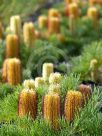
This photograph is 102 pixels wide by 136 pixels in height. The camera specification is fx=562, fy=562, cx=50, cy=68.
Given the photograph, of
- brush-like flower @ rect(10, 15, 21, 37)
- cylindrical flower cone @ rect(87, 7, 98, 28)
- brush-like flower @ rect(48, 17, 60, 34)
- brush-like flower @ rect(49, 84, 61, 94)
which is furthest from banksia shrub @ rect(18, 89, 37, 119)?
cylindrical flower cone @ rect(87, 7, 98, 28)

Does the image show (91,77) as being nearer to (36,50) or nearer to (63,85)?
(36,50)

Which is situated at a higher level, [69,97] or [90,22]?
[90,22]

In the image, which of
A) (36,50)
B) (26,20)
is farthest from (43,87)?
(26,20)

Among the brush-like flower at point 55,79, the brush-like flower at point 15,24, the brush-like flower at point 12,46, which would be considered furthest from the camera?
the brush-like flower at point 15,24

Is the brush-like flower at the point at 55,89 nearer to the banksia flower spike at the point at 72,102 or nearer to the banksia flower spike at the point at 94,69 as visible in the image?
the banksia flower spike at the point at 72,102

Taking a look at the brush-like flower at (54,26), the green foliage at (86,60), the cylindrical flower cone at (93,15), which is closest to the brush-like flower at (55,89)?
the green foliage at (86,60)

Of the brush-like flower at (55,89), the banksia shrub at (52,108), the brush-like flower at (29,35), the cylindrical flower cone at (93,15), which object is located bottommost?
the banksia shrub at (52,108)

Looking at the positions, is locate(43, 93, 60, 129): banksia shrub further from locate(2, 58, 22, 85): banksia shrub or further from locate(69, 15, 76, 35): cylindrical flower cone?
locate(69, 15, 76, 35): cylindrical flower cone
